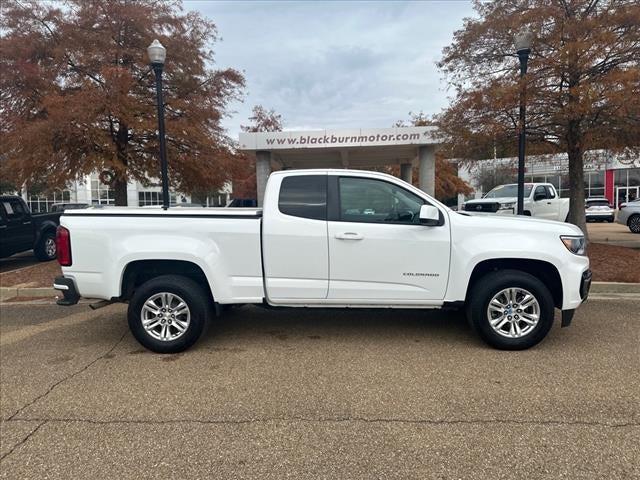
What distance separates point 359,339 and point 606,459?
262cm

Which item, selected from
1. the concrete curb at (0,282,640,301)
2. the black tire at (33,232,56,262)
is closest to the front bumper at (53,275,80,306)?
the concrete curb at (0,282,640,301)

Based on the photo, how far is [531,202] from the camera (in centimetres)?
1301

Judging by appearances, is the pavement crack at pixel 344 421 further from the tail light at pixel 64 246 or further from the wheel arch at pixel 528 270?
the tail light at pixel 64 246

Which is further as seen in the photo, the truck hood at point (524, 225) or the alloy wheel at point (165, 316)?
the alloy wheel at point (165, 316)

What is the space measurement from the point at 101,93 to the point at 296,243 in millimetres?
6645

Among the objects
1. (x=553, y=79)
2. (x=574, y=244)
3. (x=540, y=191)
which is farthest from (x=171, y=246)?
(x=540, y=191)

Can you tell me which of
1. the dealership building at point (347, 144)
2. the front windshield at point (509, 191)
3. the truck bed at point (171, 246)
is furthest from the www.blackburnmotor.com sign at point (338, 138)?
the truck bed at point (171, 246)

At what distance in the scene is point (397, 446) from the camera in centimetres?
288

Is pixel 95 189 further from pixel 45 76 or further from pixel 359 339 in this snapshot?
pixel 359 339

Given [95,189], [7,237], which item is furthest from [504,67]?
[95,189]

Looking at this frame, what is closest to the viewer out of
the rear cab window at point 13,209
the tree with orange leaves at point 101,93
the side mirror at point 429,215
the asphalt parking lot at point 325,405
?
the asphalt parking lot at point 325,405

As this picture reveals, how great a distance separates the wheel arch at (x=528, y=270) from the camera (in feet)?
14.8

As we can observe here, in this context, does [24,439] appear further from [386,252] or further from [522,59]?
[522,59]

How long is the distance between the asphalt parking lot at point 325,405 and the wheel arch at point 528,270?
23.7 inches
